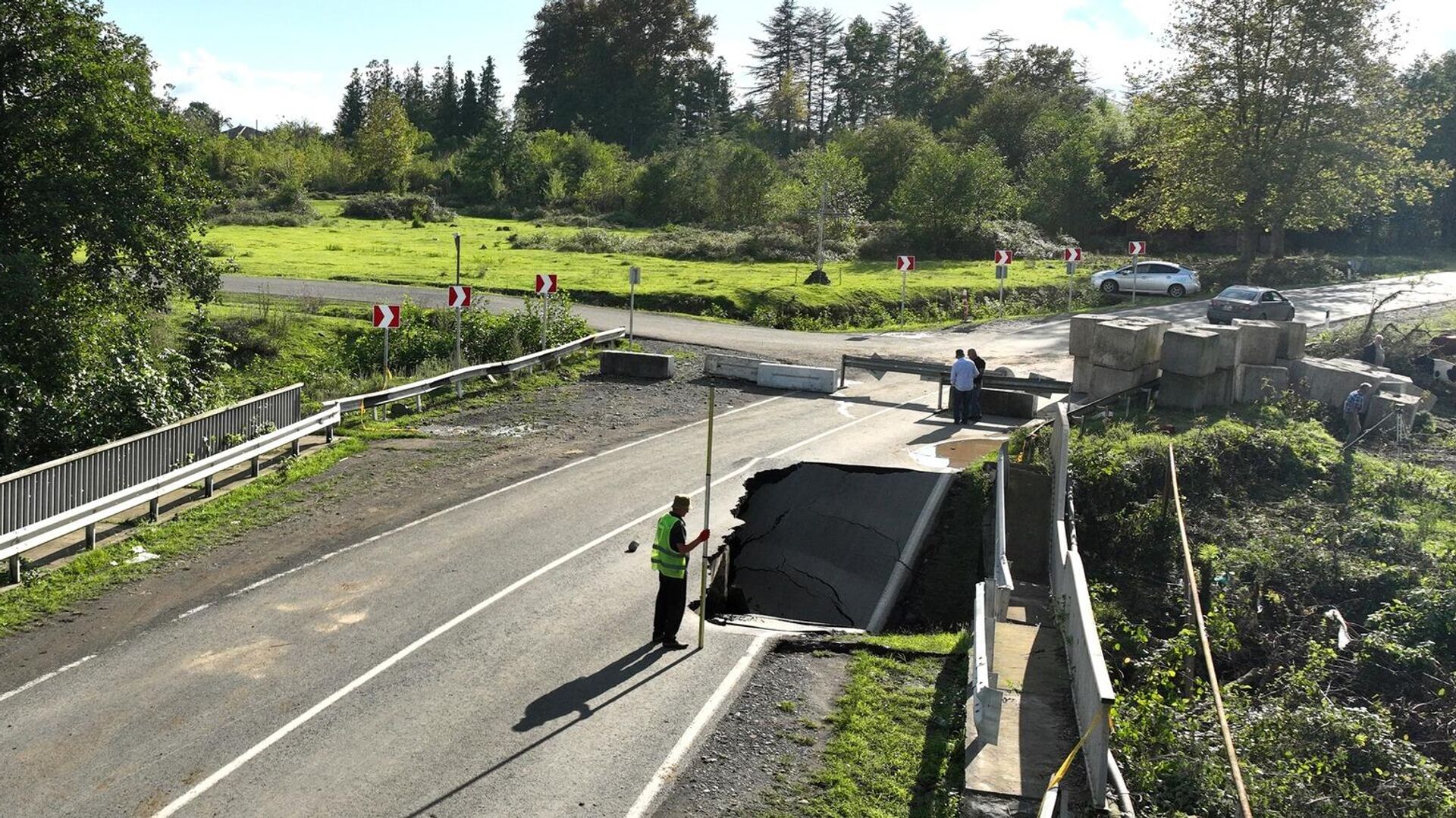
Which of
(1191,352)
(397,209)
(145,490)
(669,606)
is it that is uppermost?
(397,209)

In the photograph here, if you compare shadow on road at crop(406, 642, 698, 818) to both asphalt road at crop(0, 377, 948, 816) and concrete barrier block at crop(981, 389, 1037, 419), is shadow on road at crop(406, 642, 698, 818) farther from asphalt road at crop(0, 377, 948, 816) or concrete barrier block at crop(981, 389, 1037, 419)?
concrete barrier block at crop(981, 389, 1037, 419)

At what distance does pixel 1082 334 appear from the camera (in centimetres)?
2253

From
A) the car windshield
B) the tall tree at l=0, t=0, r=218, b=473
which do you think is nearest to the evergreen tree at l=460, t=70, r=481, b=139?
the car windshield

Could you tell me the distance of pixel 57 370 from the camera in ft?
61.2

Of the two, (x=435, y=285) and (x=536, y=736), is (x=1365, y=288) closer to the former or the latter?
(x=435, y=285)

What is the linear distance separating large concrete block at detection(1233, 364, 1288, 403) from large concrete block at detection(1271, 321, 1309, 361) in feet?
4.20

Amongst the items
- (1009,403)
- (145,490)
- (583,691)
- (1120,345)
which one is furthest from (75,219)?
(1120,345)

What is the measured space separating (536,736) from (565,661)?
1.76m

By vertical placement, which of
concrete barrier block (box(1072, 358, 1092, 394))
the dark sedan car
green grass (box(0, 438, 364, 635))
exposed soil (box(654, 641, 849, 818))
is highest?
the dark sedan car

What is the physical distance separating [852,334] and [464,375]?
14.1 m

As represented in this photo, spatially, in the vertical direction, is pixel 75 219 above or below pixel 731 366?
above

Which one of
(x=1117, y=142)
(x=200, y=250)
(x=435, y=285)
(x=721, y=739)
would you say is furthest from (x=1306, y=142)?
(x=721, y=739)

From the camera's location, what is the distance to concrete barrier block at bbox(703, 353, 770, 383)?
1079 inches

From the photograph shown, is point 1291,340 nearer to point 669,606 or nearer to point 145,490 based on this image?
point 669,606
